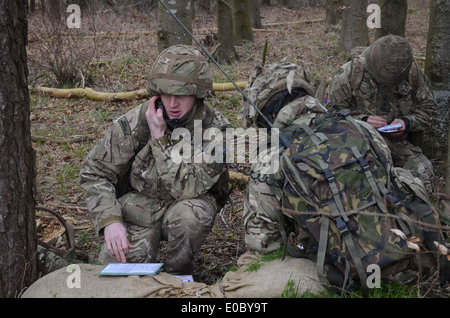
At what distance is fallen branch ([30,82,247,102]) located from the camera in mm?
7531

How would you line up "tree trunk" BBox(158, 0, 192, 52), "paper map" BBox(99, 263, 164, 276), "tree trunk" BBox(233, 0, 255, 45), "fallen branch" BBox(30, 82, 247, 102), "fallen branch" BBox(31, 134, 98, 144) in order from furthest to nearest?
"tree trunk" BBox(233, 0, 255, 45), "fallen branch" BBox(30, 82, 247, 102), "tree trunk" BBox(158, 0, 192, 52), "fallen branch" BBox(31, 134, 98, 144), "paper map" BBox(99, 263, 164, 276)

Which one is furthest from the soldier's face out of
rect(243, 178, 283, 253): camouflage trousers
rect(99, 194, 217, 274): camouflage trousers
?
rect(243, 178, 283, 253): camouflage trousers

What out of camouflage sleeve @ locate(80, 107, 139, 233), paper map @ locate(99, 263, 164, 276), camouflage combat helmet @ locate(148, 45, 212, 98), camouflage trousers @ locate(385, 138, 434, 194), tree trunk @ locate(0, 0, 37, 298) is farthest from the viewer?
camouflage trousers @ locate(385, 138, 434, 194)

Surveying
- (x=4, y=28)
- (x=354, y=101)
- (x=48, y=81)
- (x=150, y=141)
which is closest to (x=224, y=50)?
(x=48, y=81)

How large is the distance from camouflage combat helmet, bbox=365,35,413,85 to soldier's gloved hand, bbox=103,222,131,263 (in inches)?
116

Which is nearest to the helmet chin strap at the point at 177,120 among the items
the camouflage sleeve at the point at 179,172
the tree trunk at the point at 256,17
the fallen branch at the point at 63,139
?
the camouflage sleeve at the point at 179,172

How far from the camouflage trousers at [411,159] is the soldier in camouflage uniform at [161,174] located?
2.19 m

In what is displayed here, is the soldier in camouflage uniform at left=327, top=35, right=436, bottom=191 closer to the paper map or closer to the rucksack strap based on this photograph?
the rucksack strap

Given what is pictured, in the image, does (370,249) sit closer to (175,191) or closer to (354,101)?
(175,191)

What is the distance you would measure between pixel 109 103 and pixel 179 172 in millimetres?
4653

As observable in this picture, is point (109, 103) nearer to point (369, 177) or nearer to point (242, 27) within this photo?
point (369, 177)

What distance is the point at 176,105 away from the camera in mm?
3402

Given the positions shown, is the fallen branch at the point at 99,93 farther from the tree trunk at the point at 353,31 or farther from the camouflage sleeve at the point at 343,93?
the tree trunk at the point at 353,31

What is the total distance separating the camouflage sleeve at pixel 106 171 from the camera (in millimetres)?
3240
